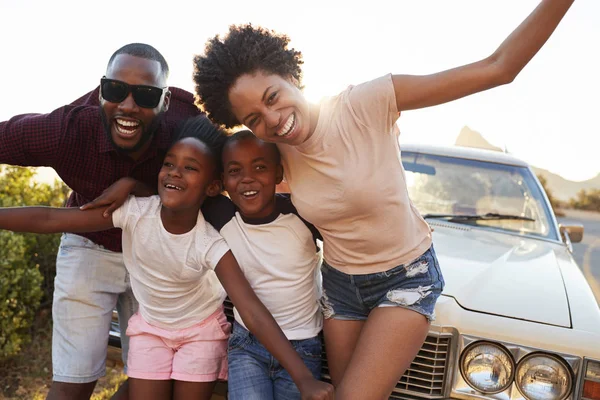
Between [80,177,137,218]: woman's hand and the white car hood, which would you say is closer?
[80,177,137,218]: woman's hand

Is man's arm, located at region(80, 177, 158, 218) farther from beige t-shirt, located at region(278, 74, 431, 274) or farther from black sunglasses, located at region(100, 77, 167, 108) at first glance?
beige t-shirt, located at region(278, 74, 431, 274)

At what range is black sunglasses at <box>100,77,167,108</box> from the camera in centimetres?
248

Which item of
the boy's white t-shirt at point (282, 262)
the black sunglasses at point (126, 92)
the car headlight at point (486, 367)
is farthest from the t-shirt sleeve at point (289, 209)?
the car headlight at point (486, 367)

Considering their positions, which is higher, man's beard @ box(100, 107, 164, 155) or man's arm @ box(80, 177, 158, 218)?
man's beard @ box(100, 107, 164, 155)

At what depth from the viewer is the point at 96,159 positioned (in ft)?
8.64

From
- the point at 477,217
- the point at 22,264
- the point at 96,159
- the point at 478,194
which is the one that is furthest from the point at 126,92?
the point at 22,264

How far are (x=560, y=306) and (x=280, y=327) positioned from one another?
1.19 meters

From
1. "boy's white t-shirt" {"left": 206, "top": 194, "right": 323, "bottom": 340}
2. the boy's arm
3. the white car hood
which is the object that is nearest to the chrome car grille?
the white car hood

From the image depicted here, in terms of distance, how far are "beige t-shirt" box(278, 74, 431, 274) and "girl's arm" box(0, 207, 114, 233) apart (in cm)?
81

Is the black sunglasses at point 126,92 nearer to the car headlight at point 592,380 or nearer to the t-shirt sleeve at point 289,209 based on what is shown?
the t-shirt sleeve at point 289,209

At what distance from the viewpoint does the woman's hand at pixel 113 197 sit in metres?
2.43

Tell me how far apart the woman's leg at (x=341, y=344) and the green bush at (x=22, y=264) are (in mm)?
2986

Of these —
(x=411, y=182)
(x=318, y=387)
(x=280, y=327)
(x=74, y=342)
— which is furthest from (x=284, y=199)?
(x=411, y=182)

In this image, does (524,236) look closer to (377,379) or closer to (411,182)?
(411,182)
